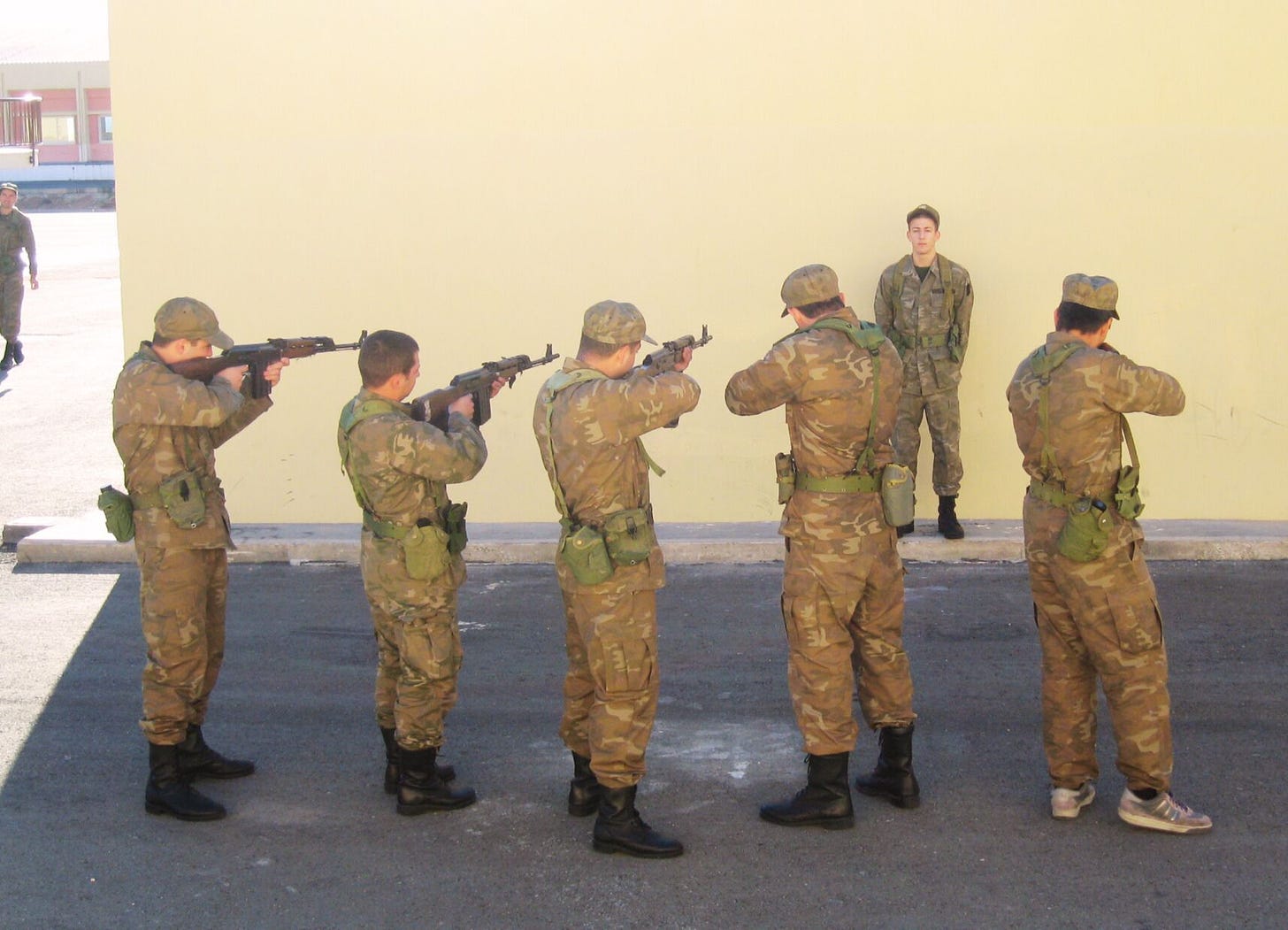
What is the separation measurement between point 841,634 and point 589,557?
3.20 feet

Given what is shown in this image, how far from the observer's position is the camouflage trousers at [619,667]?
14.9 ft

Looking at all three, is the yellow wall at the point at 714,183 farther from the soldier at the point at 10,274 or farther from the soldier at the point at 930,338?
the soldier at the point at 10,274

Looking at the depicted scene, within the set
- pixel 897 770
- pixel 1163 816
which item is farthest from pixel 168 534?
pixel 1163 816

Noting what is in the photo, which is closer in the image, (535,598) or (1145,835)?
(1145,835)

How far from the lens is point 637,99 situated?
8.04 metres

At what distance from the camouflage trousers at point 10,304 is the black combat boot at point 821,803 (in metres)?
12.1

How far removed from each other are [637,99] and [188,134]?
8.96 ft

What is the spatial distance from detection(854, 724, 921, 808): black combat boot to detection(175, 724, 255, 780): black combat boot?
7.90 ft

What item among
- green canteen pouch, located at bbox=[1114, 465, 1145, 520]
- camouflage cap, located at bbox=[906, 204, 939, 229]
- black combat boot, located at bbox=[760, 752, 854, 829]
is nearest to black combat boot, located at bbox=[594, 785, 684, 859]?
black combat boot, located at bbox=[760, 752, 854, 829]

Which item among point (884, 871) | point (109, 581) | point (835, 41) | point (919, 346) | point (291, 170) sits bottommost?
point (884, 871)

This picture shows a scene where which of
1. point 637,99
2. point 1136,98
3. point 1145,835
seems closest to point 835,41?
point 637,99

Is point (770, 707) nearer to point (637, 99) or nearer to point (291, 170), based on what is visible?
point (637, 99)

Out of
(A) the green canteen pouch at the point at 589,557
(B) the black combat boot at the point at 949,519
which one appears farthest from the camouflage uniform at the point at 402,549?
(B) the black combat boot at the point at 949,519

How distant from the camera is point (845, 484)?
483 cm
